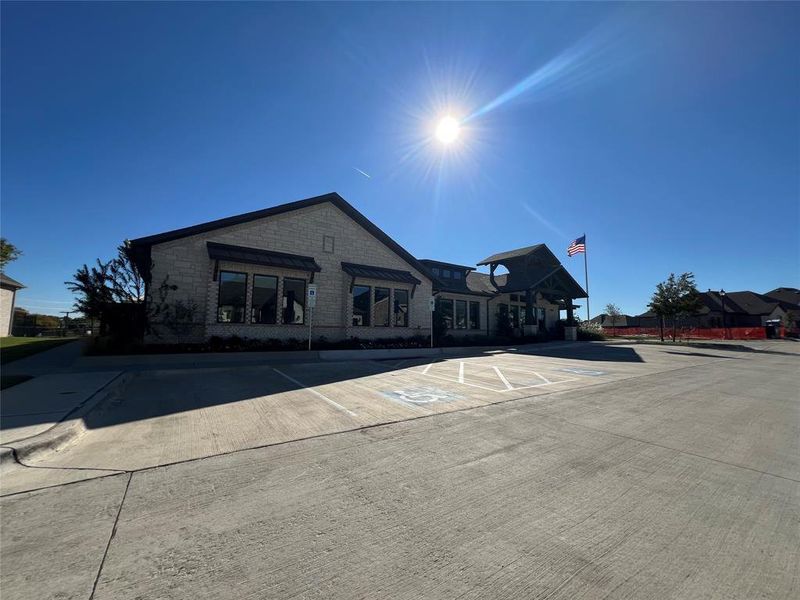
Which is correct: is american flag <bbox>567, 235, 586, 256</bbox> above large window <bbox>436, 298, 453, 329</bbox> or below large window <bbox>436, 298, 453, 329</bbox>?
above

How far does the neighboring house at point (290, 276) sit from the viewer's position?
14.3 m

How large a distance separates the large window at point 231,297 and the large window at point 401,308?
8468 millimetres

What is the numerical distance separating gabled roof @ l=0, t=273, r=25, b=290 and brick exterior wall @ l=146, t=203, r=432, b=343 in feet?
100

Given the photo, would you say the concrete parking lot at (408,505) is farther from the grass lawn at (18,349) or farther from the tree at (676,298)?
the tree at (676,298)

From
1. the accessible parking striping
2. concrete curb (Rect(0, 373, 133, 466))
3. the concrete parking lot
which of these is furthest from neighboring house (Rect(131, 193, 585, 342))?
the concrete parking lot

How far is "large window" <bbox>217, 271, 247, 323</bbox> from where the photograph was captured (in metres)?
15.0

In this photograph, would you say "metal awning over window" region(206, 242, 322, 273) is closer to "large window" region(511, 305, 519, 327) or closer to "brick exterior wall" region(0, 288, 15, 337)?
"large window" region(511, 305, 519, 327)

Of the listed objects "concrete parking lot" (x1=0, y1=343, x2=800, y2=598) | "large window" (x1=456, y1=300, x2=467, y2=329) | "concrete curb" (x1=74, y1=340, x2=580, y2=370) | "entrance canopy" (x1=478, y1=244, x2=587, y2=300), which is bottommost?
Answer: "concrete parking lot" (x1=0, y1=343, x2=800, y2=598)

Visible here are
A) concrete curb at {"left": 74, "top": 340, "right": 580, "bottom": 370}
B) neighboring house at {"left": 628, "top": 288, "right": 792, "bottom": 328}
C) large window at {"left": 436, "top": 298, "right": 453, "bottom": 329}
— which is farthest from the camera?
neighboring house at {"left": 628, "top": 288, "right": 792, "bottom": 328}

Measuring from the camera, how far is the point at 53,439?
14.3 ft

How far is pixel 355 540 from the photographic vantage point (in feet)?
8.34

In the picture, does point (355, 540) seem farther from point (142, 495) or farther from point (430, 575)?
point (142, 495)

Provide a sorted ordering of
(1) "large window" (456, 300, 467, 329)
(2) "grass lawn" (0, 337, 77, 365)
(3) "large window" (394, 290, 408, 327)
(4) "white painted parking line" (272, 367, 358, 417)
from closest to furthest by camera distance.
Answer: (4) "white painted parking line" (272, 367, 358, 417) → (2) "grass lawn" (0, 337, 77, 365) → (3) "large window" (394, 290, 408, 327) → (1) "large window" (456, 300, 467, 329)

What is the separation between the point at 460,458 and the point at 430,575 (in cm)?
201
